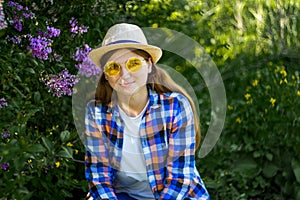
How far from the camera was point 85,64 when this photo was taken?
8.86 ft

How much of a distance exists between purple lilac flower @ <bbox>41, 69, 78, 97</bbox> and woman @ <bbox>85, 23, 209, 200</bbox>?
0.76ft

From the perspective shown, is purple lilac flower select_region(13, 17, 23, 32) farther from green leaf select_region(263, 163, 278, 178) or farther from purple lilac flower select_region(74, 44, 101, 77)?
green leaf select_region(263, 163, 278, 178)

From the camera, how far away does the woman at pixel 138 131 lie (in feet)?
7.23

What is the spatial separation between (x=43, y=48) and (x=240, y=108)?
154 centimetres

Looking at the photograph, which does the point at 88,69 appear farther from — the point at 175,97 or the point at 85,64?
the point at 175,97

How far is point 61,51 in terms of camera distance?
2811mm

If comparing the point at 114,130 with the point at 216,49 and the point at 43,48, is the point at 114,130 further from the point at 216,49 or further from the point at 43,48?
the point at 216,49

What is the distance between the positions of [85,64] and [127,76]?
0.58 m

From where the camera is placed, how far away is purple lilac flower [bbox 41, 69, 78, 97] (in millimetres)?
2551

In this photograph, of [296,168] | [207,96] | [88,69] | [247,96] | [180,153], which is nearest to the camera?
[180,153]

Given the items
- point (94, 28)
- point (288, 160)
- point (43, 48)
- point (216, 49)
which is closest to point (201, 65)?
point (216, 49)

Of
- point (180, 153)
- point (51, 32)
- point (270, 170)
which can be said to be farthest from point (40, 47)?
point (270, 170)

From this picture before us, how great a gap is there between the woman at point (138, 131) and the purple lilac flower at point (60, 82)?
23 centimetres

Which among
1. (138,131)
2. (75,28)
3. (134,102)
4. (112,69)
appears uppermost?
(75,28)
